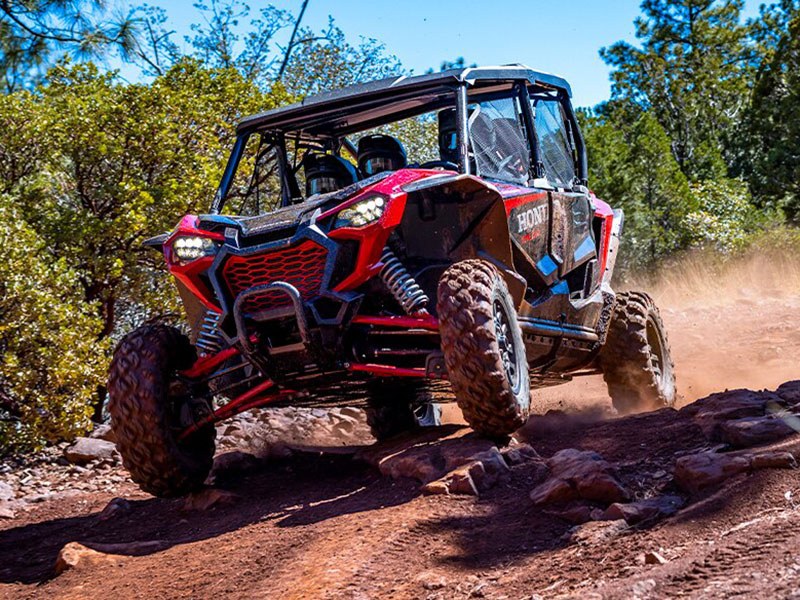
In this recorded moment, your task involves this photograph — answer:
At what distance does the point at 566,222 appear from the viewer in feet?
23.7

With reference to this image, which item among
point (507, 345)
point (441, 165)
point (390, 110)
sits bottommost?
point (507, 345)

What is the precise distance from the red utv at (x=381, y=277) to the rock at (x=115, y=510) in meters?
0.61

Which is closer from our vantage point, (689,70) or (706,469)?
(706,469)


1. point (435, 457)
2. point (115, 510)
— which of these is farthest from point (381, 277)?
point (115, 510)

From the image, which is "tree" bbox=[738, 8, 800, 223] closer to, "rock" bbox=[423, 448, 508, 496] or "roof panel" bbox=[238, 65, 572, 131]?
"roof panel" bbox=[238, 65, 572, 131]

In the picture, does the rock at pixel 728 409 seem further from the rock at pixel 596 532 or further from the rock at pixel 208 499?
the rock at pixel 208 499

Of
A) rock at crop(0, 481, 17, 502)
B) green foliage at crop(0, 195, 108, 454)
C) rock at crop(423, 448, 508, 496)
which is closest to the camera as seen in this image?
rock at crop(423, 448, 508, 496)

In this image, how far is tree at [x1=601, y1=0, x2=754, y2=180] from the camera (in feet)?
132

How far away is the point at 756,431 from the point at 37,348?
6.10 m

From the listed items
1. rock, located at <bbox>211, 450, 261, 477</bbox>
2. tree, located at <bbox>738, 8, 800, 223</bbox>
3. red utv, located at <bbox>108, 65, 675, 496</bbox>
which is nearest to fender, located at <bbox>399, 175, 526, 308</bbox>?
red utv, located at <bbox>108, 65, 675, 496</bbox>

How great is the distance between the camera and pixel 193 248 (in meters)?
5.97

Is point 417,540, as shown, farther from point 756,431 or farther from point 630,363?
point 630,363

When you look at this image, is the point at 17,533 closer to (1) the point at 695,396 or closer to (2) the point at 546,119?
(2) the point at 546,119

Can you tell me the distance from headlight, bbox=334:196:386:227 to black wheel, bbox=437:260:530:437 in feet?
1.62
